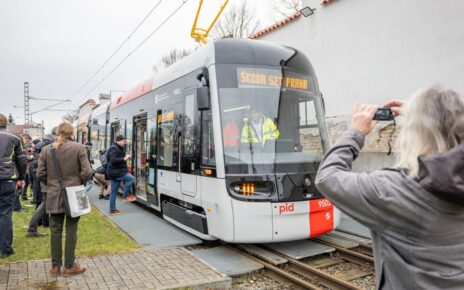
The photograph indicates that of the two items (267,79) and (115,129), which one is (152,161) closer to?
(267,79)

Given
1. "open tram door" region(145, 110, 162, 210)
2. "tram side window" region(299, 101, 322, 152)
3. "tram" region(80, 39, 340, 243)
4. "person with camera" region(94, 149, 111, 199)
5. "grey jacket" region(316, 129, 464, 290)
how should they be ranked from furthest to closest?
"person with camera" region(94, 149, 111, 199), "open tram door" region(145, 110, 162, 210), "tram side window" region(299, 101, 322, 152), "tram" region(80, 39, 340, 243), "grey jacket" region(316, 129, 464, 290)

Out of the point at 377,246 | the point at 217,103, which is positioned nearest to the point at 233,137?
the point at 217,103

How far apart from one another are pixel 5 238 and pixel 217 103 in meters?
3.57

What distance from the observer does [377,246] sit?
1.63 m

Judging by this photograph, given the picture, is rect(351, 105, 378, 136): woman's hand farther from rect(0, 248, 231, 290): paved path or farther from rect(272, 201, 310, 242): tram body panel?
rect(272, 201, 310, 242): tram body panel

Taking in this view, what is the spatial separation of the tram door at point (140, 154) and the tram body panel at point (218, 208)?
3529mm

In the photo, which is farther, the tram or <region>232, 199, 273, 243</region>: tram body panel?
the tram

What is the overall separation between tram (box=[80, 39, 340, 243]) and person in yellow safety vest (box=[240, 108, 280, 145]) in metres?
0.02

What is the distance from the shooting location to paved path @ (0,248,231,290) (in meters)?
4.47

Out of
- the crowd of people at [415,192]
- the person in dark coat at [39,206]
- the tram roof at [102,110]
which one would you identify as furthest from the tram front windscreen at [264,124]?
the tram roof at [102,110]

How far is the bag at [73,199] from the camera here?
470cm

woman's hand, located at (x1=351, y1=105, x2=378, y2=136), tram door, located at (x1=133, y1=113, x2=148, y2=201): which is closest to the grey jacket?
woman's hand, located at (x1=351, y1=105, x2=378, y2=136)

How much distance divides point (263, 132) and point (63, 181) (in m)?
2.80

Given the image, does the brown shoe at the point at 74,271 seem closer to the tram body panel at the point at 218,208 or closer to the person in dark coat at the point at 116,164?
the tram body panel at the point at 218,208
